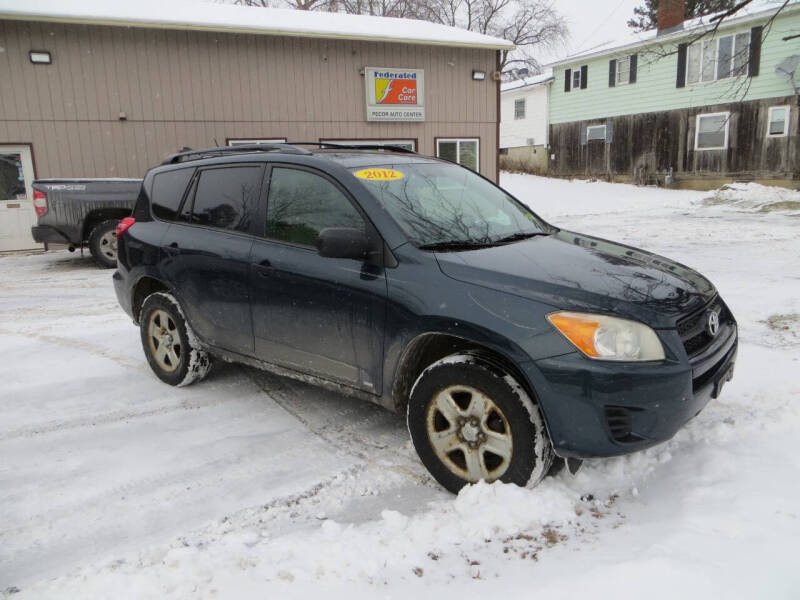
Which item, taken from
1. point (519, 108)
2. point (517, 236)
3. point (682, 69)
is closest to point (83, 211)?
point (517, 236)

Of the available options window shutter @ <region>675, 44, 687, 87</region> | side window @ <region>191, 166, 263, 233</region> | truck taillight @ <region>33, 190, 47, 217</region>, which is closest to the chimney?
window shutter @ <region>675, 44, 687, 87</region>

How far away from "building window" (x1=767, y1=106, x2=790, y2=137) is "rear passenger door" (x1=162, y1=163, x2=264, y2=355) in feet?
76.7

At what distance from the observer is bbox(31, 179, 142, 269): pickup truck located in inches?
376

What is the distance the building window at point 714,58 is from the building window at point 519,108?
981 cm

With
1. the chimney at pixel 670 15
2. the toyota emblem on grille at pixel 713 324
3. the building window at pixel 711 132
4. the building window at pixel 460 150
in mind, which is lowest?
the toyota emblem on grille at pixel 713 324

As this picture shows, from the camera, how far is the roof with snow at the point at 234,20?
39.4 ft

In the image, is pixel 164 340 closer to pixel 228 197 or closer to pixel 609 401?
pixel 228 197

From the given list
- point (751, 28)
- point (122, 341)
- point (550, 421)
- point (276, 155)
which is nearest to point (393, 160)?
point (276, 155)

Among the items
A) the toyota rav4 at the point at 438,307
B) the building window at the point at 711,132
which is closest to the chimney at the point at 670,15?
the building window at the point at 711,132

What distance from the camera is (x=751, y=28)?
71.6ft

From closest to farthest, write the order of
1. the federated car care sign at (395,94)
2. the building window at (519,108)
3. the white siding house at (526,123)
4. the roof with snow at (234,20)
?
the roof with snow at (234,20) < the federated car care sign at (395,94) < the white siding house at (526,123) < the building window at (519,108)

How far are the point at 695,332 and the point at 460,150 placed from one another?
44.8 ft

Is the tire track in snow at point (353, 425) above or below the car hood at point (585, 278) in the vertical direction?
below

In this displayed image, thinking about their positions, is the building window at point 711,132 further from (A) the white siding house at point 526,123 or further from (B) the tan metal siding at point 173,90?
(B) the tan metal siding at point 173,90
